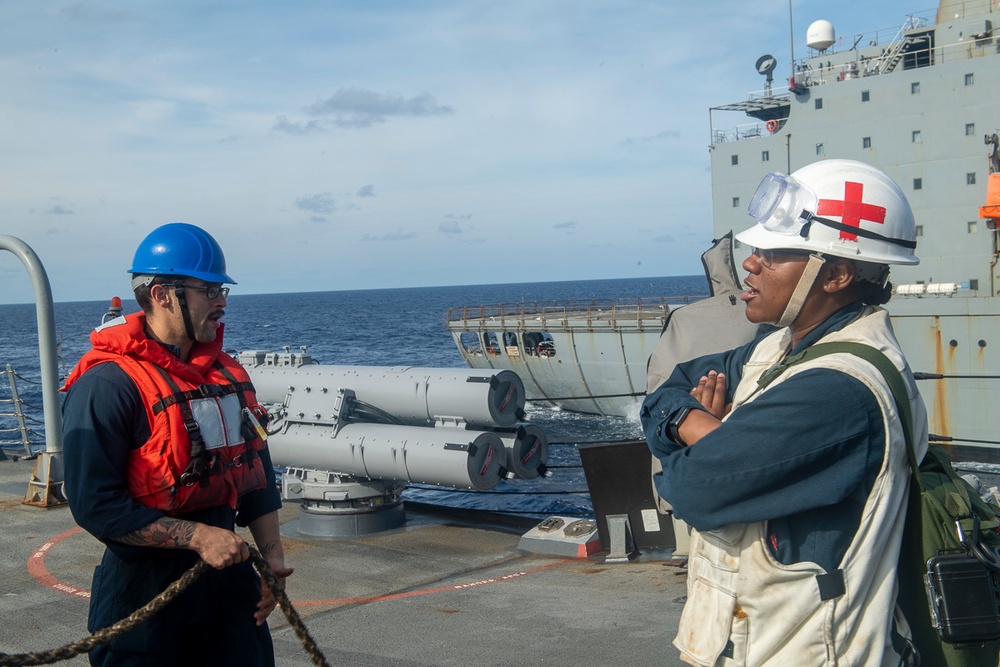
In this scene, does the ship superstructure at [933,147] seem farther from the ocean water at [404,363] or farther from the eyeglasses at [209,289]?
the eyeglasses at [209,289]

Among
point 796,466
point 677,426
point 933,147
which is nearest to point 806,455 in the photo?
point 796,466

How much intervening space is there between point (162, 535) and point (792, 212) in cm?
201

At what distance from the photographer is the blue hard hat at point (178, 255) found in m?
3.06

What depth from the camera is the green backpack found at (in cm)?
186

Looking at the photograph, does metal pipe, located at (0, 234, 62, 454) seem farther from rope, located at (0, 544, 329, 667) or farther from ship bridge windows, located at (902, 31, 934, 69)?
ship bridge windows, located at (902, 31, 934, 69)

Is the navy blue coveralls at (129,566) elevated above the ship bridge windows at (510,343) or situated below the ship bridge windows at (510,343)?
above

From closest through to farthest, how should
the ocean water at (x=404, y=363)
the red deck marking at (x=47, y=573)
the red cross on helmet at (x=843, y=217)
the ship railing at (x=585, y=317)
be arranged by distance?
the red cross on helmet at (x=843, y=217)
the red deck marking at (x=47, y=573)
the ocean water at (x=404, y=363)
the ship railing at (x=585, y=317)

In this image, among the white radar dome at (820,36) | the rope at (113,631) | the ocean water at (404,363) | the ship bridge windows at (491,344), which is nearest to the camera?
the rope at (113,631)

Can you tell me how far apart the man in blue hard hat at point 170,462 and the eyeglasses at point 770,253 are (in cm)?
172

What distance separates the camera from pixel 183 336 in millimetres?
3068

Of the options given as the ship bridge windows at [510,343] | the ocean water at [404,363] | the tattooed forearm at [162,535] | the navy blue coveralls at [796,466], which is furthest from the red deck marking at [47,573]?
the ship bridge windows at [510,343]

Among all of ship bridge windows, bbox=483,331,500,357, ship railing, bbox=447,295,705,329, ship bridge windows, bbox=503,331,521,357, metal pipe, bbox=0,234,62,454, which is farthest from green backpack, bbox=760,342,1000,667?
ship bridge windows, bbox=483,331,500,357

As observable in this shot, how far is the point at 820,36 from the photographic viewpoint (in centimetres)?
2641

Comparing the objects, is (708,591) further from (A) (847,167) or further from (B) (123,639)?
(B) (123,639)
